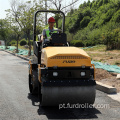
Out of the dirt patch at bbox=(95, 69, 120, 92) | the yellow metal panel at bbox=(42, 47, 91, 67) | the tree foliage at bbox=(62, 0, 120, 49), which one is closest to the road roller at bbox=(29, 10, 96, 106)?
the yellow metal panel at bbox=(42, 47, 91, 67)

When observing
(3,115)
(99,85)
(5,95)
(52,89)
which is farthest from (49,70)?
(99,85)

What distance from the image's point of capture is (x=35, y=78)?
25.2ft

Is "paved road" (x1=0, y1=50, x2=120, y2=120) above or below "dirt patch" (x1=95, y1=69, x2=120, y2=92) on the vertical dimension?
below

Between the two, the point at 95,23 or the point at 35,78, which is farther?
the point at 95,23

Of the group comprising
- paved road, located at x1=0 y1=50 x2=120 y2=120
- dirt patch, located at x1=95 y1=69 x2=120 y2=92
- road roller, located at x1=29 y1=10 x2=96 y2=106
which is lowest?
paved road, located at x1=0 y1=50 x2=120 y2=120

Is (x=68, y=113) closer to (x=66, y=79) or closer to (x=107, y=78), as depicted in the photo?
(x=66, y=79)

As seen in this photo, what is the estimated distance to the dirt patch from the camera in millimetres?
10102

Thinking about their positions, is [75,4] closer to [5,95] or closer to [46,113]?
[5,95]

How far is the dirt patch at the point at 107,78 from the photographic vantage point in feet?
33.1

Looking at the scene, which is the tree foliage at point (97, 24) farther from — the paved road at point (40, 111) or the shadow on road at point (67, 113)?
the shadow on road at point (67, 113)

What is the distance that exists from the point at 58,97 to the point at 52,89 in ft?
0.82

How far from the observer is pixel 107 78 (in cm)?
1125

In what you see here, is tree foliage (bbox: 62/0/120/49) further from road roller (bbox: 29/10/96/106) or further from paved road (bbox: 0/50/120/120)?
road roller (bbox: 29/10/96/106)

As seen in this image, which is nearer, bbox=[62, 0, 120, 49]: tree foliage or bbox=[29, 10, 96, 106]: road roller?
bbox=[29, 10, 96, 106]: road roller
